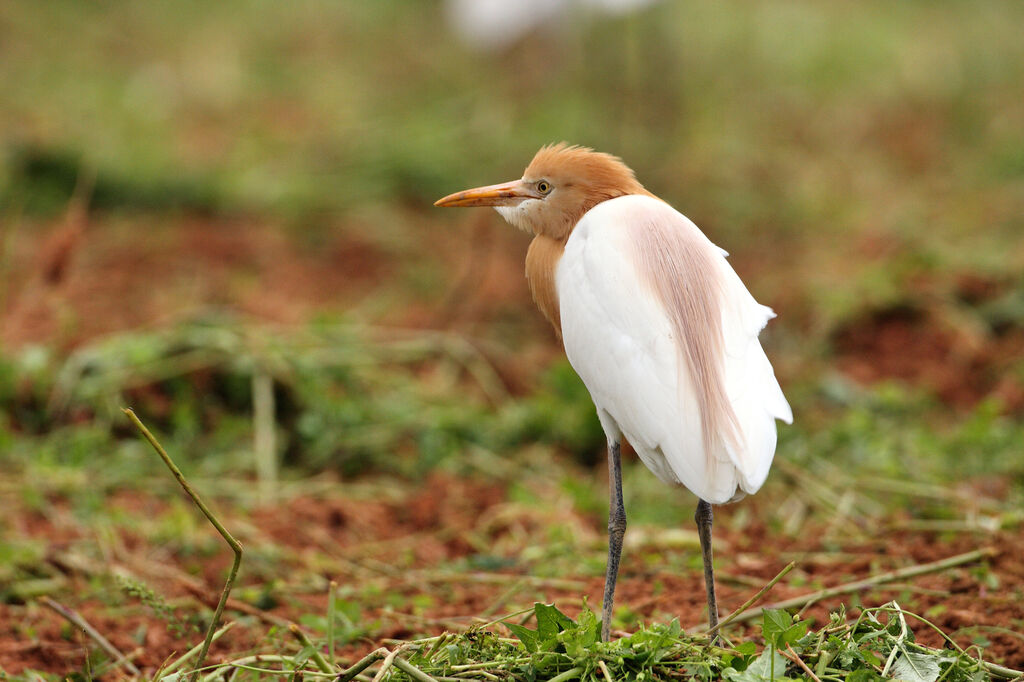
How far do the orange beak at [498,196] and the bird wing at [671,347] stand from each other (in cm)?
22

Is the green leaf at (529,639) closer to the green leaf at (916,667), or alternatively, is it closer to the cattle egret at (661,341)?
the cattle egret at (661,341)

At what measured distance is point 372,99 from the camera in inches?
397

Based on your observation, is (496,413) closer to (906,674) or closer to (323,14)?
(906,674)

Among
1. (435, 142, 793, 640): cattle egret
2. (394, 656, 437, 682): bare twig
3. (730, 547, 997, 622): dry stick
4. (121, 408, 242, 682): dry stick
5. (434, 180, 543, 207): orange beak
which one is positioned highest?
(434, 180, 543, 207): orange beak

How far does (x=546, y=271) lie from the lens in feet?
8.00

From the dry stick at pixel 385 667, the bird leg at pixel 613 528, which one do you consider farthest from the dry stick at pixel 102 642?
the bird leg at pixel 613 528

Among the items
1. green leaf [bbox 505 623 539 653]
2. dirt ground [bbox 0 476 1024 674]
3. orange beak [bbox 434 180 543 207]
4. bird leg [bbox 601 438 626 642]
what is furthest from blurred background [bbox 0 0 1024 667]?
orange beak [bbox 434 180 543 207]

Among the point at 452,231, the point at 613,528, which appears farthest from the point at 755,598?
the point at 452,231

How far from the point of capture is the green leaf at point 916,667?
2021 mm

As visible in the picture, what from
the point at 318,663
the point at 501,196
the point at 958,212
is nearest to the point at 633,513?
the point at 501,196

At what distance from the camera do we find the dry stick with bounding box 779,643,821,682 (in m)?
1.95

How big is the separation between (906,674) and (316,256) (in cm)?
567

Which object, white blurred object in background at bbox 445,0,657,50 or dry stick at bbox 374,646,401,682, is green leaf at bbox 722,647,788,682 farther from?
white blurred object in background at bbox 445,0,657,50

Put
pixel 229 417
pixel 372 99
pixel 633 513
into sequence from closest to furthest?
pixel 633 513, pixel 229 417, pixel 372 99
